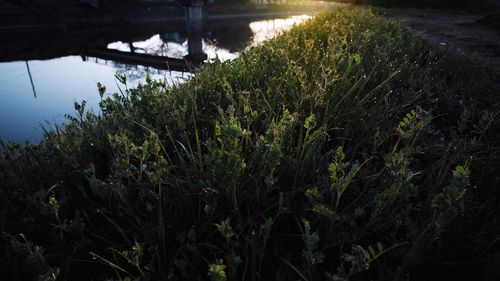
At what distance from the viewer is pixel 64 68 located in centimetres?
2197

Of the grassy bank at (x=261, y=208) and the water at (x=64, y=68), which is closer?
the grassy bank at (x=261, y=208)

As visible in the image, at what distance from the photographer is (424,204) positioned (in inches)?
72.0

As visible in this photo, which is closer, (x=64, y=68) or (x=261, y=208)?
(x=261, y=208)

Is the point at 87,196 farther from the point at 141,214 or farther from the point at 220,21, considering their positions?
the point at 220,21

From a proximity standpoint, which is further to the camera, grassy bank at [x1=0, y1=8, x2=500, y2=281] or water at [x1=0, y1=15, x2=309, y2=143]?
water at [x1=0, y1=15, x2=309, y2=143]

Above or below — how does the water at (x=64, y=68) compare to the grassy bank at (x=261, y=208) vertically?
below

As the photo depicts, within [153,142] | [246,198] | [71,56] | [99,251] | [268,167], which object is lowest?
[71,56]

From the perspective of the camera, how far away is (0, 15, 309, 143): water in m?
11.7

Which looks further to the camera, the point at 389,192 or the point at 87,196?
the point at 87,196

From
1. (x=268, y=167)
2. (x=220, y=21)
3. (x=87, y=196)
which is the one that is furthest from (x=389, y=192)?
(x=220, y=21)

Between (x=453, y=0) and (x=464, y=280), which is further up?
(x=453, y=0)

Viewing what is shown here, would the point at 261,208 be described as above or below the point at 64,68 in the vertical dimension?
above

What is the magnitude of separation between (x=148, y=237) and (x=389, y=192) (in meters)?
1.21

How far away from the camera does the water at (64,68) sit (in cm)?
1168
